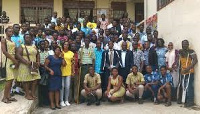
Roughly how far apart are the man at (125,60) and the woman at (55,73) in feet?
5.93

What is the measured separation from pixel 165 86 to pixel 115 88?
1362mm

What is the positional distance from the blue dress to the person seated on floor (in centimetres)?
247

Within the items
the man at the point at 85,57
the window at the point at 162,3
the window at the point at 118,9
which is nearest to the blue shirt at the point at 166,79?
the man at the point at 85,57

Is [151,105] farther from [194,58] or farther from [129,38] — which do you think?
[129,38]

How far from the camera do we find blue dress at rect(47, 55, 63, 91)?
8.25 metres

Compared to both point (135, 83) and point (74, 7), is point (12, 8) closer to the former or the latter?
point (74, 7)

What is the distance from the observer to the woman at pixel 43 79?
830 centimetres

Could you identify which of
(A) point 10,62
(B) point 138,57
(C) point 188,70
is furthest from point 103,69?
(A) point 10,62

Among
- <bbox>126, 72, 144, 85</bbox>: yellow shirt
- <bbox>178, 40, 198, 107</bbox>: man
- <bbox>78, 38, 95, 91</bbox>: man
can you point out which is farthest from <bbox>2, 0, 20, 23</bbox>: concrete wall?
<bbox>178, 40, 198, 107</bbox>: man

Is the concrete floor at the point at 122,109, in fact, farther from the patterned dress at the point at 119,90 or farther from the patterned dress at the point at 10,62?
the patterned dress at the point at 10,62

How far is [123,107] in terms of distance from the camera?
8.49 metres

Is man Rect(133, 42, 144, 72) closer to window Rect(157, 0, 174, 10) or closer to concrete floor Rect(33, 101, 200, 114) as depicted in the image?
concrete floor Rect(33, 101, 200, 114)

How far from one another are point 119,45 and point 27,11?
344 inches

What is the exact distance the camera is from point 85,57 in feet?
29.6
